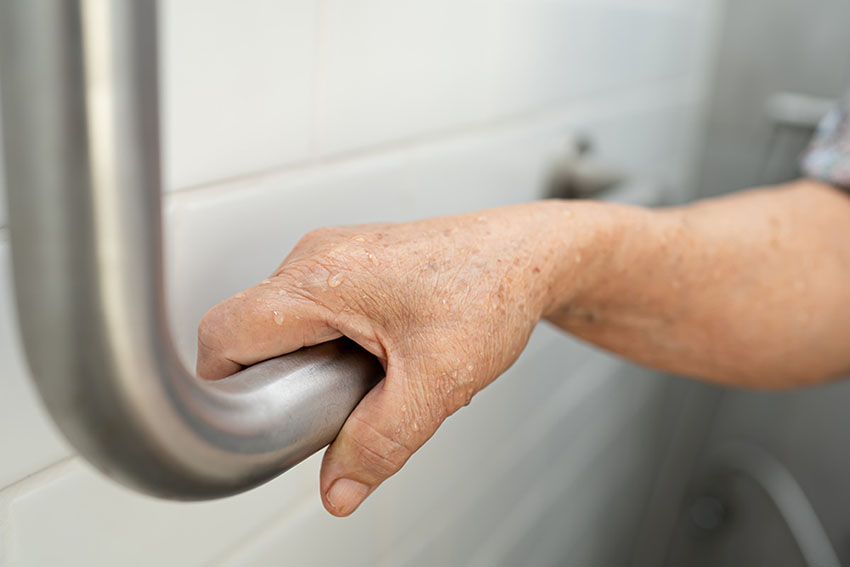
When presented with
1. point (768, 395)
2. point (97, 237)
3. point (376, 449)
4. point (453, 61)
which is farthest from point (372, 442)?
point (768, 395)

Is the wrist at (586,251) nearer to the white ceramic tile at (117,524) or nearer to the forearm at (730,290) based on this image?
the forearm at (730,290)

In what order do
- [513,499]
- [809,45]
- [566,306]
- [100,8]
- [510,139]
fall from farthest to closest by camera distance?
[809,45]
[513,499]
[510,139]
[566,306]
[100,8]

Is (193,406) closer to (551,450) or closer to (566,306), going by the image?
(566,306)

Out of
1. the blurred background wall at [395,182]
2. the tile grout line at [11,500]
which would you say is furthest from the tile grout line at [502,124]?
the tile grout line at [11,500]

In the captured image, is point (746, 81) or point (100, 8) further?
point (746, 81)

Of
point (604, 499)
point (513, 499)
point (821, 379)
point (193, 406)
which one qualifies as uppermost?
point (193, 406)

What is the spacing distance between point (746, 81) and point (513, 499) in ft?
1.79

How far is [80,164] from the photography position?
12cm

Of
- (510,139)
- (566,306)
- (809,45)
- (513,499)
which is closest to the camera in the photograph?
(566,306)

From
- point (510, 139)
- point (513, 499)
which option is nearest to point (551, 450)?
point (513, 499)

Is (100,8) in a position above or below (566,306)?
above

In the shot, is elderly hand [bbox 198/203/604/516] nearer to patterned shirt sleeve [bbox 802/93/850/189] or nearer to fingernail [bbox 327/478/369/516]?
fingernail [bbox 327/478/369/516]

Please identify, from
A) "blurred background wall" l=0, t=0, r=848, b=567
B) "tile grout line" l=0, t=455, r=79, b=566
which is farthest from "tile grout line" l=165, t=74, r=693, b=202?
"tile grout line" l=0, t=455, r=79, b=566

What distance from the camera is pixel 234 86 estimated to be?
0.94ft
